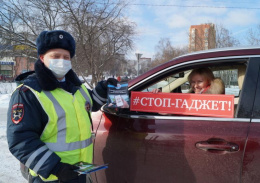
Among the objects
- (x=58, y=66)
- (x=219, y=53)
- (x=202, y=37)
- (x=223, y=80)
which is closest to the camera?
(x=58, y=66)

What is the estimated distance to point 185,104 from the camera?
1.89m

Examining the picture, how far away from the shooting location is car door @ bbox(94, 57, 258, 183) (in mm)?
1637

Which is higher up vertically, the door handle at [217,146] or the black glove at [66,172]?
the door handle at [217,146]

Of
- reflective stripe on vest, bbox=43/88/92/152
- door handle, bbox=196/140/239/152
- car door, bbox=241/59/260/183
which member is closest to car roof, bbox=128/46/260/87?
car door, bbox=241/59/260/183

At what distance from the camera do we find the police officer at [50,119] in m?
1.34

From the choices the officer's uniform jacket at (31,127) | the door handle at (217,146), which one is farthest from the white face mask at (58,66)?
the door handle at (217,146)

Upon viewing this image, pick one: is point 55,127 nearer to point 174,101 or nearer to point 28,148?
point 28,148

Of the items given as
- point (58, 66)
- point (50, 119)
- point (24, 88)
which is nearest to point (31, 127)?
point (50, 119)

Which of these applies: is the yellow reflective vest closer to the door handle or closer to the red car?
the red car

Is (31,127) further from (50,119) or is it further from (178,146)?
(178,146)

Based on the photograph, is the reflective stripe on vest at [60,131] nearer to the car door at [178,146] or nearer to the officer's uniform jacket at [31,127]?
the officer's uniform jacket at [31,127]

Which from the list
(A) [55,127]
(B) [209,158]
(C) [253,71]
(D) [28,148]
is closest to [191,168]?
(B) [209,158]

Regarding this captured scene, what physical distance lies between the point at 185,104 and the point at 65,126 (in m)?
1.01

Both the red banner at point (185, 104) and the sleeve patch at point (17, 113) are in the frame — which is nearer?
the sleeve patch at point (17, 113)
